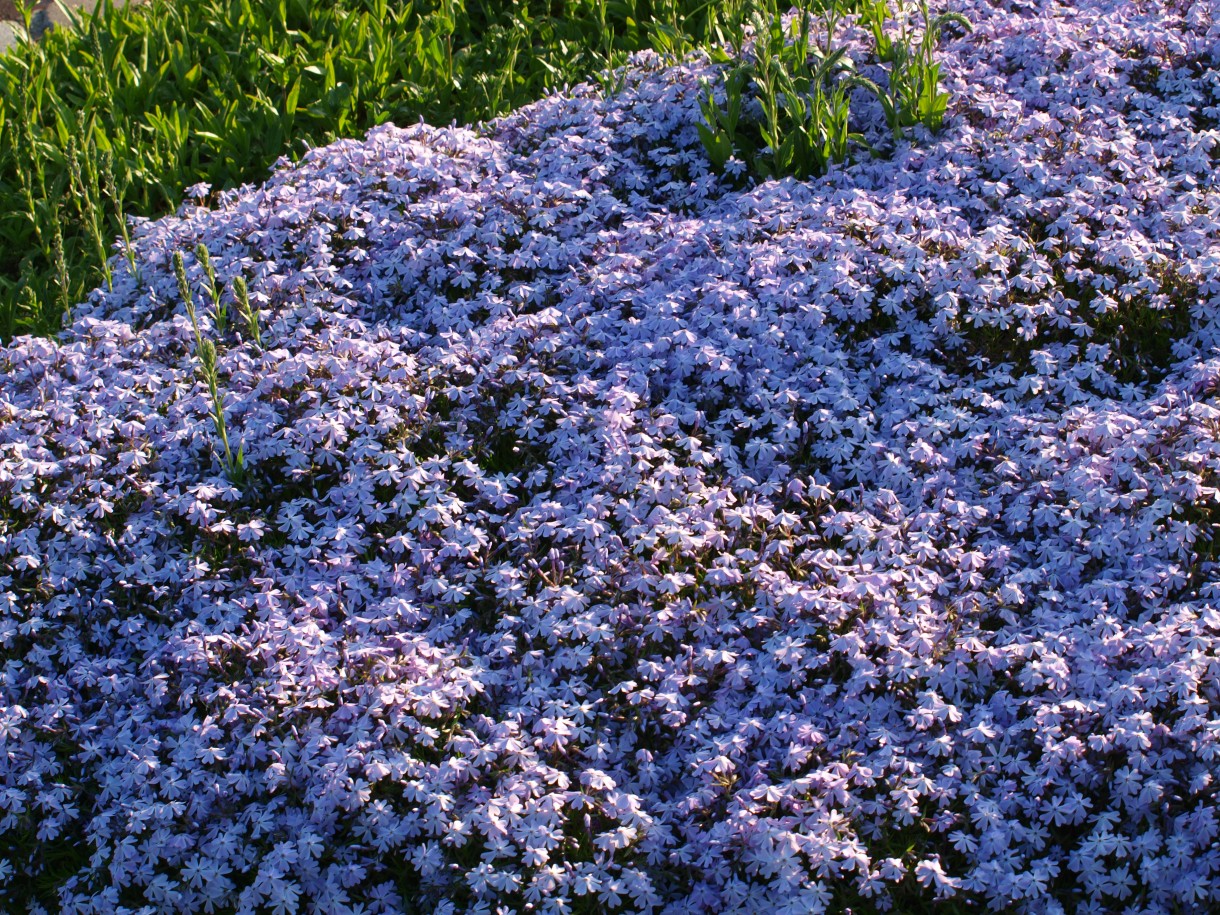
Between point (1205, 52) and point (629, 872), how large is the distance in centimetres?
519

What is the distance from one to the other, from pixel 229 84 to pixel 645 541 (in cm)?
456

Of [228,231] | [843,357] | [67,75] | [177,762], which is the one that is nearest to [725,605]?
[843,357]

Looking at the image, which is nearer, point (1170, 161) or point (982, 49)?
point (1170, 161)

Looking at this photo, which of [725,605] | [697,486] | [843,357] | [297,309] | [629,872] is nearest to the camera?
[629,872]

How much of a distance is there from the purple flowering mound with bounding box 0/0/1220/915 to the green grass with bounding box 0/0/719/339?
84cm

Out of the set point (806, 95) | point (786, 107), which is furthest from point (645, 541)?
point (806, 95)

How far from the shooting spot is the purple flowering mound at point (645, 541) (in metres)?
3.43

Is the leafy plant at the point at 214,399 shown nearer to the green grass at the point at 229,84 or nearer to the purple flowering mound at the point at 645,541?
the purple flowering mound at the point at 645,541

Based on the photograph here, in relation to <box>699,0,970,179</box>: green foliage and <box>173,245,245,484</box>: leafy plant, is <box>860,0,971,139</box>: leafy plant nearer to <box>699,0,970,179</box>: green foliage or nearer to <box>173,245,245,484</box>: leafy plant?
<box>699,0,970,179</box>: green foliage

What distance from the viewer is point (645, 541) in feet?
13.3

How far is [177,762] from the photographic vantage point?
144 inches

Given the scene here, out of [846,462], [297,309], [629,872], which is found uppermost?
[297,309]

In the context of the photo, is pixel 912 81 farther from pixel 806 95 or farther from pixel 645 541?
pixel 645 541

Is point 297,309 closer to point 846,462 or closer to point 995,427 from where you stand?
point 846,462
